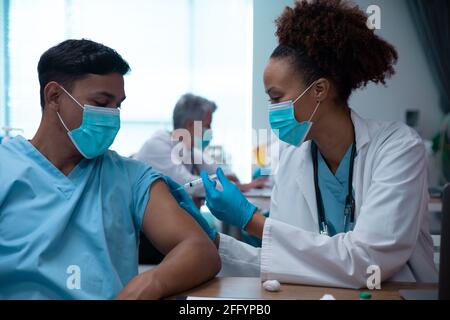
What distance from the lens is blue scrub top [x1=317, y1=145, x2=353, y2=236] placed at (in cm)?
128

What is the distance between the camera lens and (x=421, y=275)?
1152 millimetres

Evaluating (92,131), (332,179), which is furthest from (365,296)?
(92,131)

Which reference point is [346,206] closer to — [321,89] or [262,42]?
[321,89]

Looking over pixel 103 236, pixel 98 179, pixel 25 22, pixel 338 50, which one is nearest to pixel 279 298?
pixel 103 236

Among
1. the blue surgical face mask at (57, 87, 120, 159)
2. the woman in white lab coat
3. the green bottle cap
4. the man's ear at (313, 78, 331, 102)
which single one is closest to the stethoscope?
the woman in white lab coat

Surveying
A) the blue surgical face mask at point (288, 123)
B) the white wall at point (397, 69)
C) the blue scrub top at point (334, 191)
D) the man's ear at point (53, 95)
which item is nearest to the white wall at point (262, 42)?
the white wall at point (397, 69)

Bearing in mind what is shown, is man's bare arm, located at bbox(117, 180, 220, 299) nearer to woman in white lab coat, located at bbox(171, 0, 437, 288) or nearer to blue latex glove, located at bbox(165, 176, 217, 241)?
blue latex glove, located at bbox(165, 176, 217, 241)

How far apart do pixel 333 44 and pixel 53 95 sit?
71 cm

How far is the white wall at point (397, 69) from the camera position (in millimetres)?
1343

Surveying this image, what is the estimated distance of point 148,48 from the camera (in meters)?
1.96

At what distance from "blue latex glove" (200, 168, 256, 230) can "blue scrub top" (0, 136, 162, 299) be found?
0.22 meters

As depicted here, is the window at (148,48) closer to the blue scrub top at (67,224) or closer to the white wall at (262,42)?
the white wall at (262,42)
